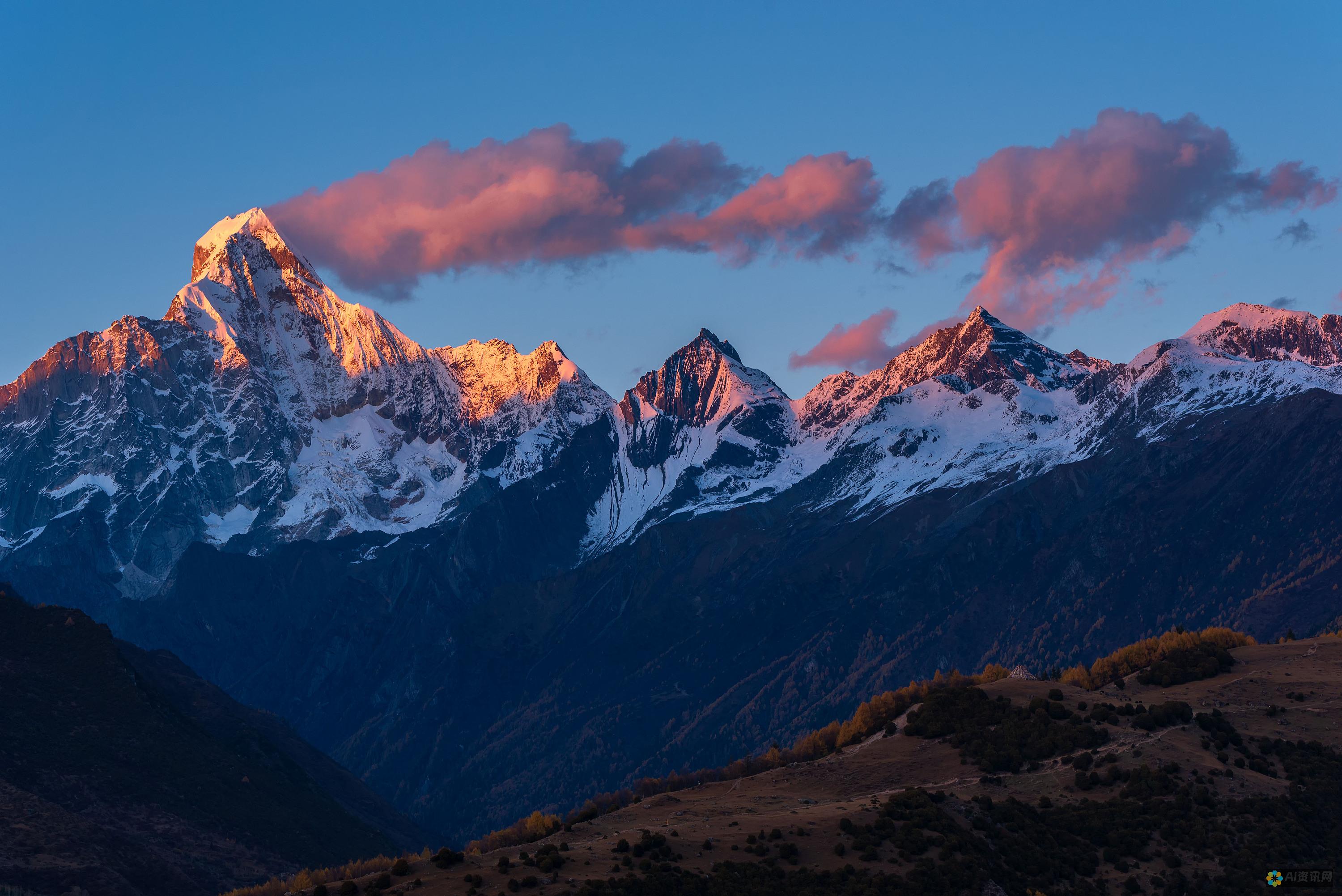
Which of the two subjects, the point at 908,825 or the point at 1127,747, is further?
the point at 1127,747

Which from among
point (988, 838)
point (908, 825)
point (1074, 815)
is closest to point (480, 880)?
point (908, 825)

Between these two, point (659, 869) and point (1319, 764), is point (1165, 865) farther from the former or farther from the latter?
point (659, 869)

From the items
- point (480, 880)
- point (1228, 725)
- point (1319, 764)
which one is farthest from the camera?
point (1228, 725)

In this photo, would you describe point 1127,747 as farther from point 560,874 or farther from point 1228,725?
point 560,874

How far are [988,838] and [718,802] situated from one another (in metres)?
38.5

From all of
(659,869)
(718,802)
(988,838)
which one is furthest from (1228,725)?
(659,869)

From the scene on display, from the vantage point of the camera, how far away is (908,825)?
160125 millimetres

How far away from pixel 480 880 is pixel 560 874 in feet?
25.9

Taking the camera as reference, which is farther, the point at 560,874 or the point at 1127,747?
the point at 1127,747

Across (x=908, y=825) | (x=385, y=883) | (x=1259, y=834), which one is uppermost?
(x=385, y=883)

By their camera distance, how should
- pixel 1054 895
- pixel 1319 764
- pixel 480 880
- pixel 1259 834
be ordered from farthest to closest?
pixel 1319 764
pixel 1259 834
pixel 1054 895
pixel 480 880

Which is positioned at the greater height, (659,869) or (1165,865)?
(659,869)

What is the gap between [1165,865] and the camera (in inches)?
6280

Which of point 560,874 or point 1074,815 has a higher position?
point 560,874
